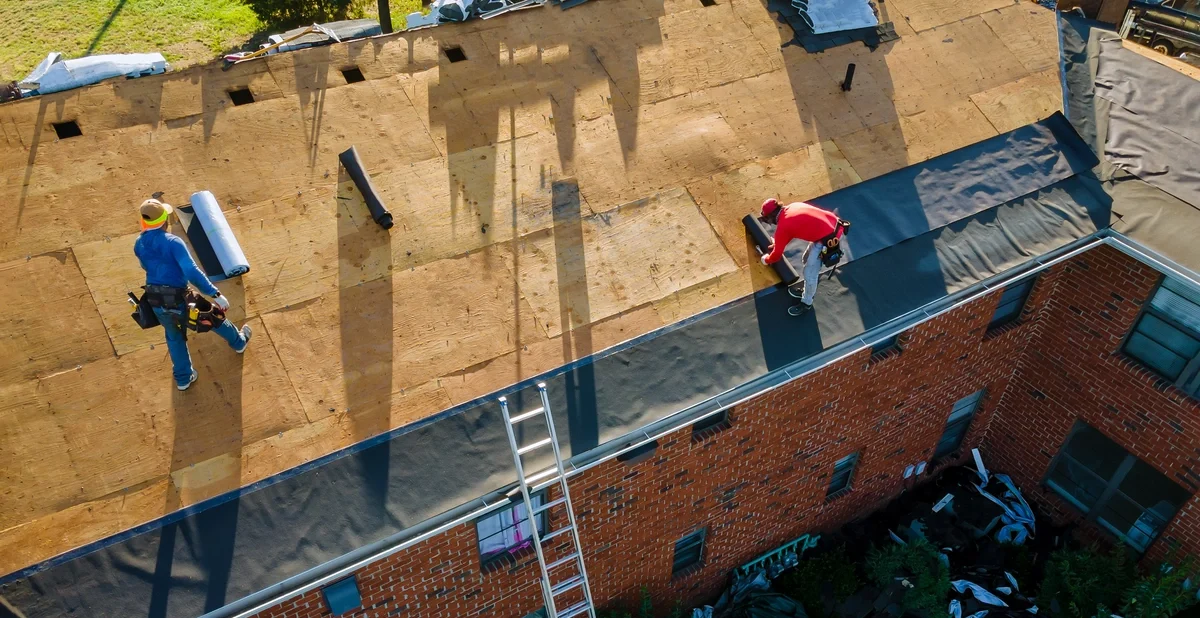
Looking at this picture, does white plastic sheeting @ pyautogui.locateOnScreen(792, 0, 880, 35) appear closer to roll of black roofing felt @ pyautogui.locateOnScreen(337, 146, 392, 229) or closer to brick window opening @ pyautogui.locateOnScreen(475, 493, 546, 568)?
roll of black roofing felt @ pyautogui.locateOnScreen(337, 146, 392, 229)

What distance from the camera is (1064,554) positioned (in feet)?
48.4

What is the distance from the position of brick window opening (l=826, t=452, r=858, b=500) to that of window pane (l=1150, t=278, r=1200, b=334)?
4.88 m

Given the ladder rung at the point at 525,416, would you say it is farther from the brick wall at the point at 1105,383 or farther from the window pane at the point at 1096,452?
the window pane at the point at 1096,452

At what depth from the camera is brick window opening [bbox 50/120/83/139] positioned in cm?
1195

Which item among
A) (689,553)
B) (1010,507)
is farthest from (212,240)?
(1010,507)

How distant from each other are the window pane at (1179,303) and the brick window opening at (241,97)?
43.0 ft

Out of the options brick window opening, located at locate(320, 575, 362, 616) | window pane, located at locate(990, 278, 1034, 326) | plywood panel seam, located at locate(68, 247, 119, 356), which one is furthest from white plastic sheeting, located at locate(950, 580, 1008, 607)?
plywood panel seam, located at locate(68, 247, 119, 356)

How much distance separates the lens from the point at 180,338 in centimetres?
952

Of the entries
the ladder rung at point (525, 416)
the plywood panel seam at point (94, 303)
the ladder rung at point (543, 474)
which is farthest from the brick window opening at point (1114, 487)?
the plywood panel seam at point (94, 303)

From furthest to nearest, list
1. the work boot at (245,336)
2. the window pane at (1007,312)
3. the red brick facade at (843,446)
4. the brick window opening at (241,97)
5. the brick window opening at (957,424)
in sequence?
the brick window opening at (957,424) < the window pane at (1007,312) < the brick window opening at (241,97) < the red brick facade at (843,446) < the work boot at (245,336)

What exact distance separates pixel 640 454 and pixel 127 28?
20144 millimetres

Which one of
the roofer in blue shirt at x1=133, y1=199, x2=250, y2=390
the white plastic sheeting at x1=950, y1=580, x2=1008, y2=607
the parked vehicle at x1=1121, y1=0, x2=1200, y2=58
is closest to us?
the roofer in blue shirt at x1=133, y1=199, x2=250, y2=390

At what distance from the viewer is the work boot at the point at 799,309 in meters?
10.9

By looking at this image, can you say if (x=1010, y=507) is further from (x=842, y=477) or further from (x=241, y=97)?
(x=241, y=97)
